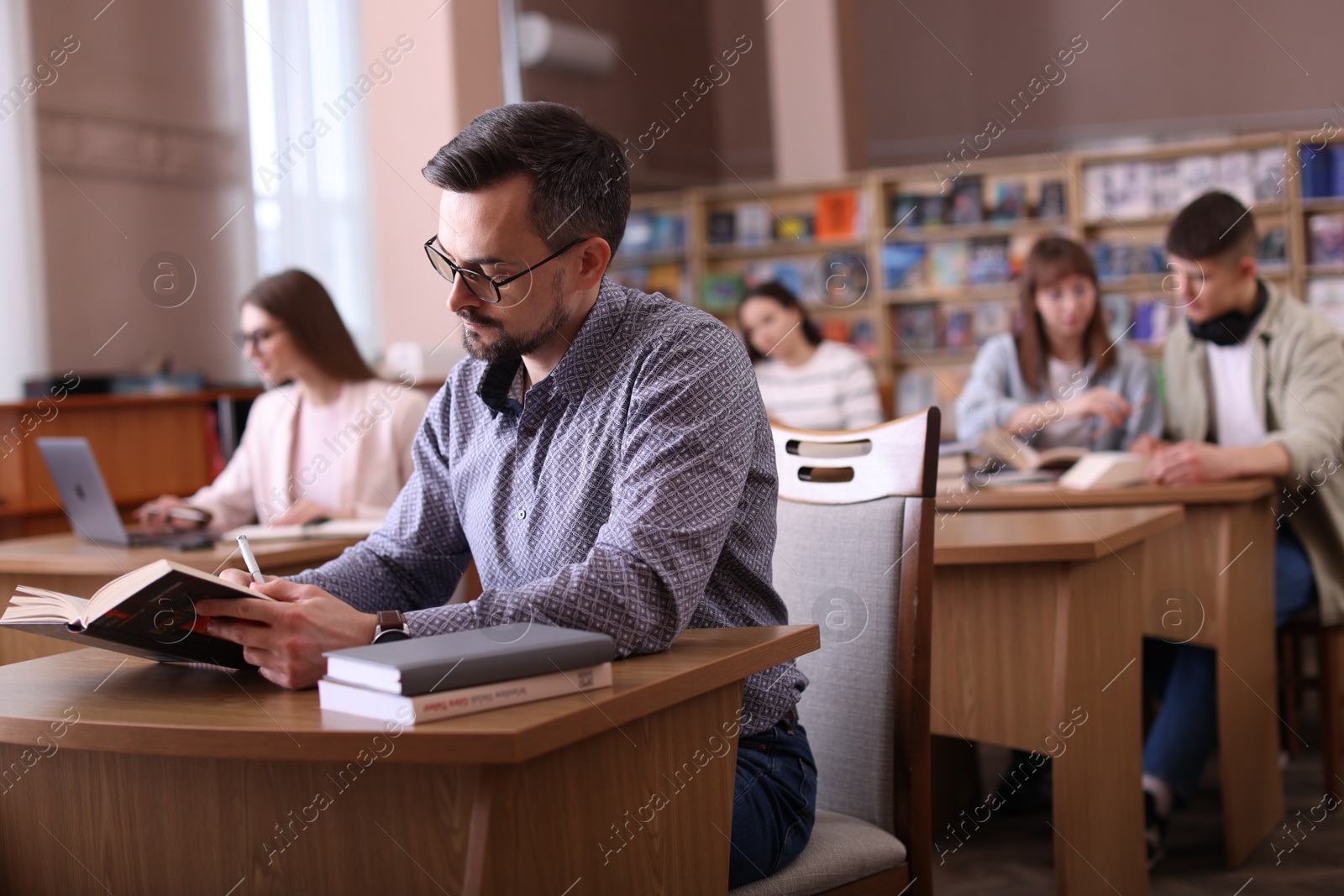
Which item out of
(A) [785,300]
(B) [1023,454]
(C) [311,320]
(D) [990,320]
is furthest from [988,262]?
(C) [311,320]

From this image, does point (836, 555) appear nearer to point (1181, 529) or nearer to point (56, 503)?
point (1181, 529)

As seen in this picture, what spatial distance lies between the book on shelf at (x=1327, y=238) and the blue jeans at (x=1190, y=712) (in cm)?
395

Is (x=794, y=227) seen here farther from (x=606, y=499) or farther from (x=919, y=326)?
(x=606, y=499)

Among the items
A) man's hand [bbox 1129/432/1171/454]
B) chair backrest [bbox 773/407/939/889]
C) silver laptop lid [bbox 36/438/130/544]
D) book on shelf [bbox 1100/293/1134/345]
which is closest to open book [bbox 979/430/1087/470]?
man's hand [bbox 1129/432/1171/454]

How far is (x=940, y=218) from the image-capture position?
279 inches

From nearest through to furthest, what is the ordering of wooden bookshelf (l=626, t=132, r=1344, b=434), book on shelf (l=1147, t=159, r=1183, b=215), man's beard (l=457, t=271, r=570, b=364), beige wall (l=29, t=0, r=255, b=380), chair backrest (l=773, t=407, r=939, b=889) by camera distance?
man's beard (l=457, t=271, r=570, b=364) < chair backrest (l=773, t=407, r=939, b=889) < beige wall (l=29, t=0, r=255, b=380) < wooden bookshelf (l=626, t=132, r=1344, b=434) < book on shelf (l=1147, t=159, r=1183, b=215)

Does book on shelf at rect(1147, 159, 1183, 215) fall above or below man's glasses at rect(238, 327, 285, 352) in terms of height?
above

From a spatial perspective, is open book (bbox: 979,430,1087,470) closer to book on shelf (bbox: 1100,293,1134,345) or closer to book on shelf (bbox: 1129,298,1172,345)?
book on shelf (bbox: 1100,293,1134,345)

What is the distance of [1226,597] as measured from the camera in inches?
106

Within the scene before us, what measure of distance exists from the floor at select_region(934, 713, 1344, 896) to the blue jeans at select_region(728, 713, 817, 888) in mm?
1308

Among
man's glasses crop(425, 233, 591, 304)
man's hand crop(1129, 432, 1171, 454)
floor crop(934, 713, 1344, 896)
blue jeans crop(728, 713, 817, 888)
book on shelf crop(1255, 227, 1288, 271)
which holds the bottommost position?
floor crop(934, 713, 1344, 896)

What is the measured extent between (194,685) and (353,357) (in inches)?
89.6

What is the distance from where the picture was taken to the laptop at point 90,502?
2.68m

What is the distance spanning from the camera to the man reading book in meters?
1.26
